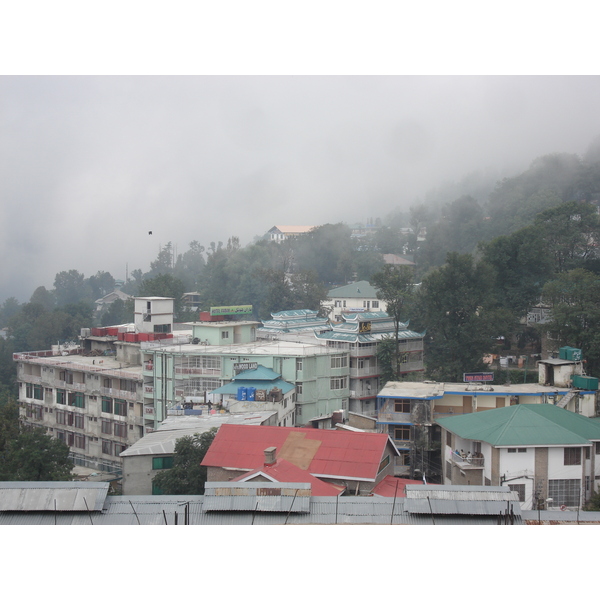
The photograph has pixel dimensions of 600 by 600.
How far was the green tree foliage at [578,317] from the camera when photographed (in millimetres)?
18156

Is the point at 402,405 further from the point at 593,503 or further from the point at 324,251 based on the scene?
the point at 324,251

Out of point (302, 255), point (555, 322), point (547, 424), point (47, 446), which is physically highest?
point (302, 255)

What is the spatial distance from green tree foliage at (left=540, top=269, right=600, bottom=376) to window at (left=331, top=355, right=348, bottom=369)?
5.73 meters

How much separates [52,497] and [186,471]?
3.64 m

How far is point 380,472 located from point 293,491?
3063 mm

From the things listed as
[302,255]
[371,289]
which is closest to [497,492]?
[371,289]

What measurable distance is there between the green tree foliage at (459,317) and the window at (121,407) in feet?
29.1

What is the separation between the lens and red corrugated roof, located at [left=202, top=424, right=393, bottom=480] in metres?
10.6

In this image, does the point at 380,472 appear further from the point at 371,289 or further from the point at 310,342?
the point at 371,289

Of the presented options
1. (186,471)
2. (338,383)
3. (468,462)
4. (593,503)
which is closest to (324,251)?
(338,383)

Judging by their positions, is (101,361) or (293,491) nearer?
(293,491)

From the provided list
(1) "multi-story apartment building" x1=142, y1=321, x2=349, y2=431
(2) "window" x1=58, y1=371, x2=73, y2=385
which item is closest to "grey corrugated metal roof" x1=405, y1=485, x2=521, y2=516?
(1) "multi-story apartment building" x1=142, y1=321, x2=349, y2=431

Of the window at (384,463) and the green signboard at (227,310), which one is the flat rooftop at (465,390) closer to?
the window at (384,463)

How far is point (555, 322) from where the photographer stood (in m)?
18.9
